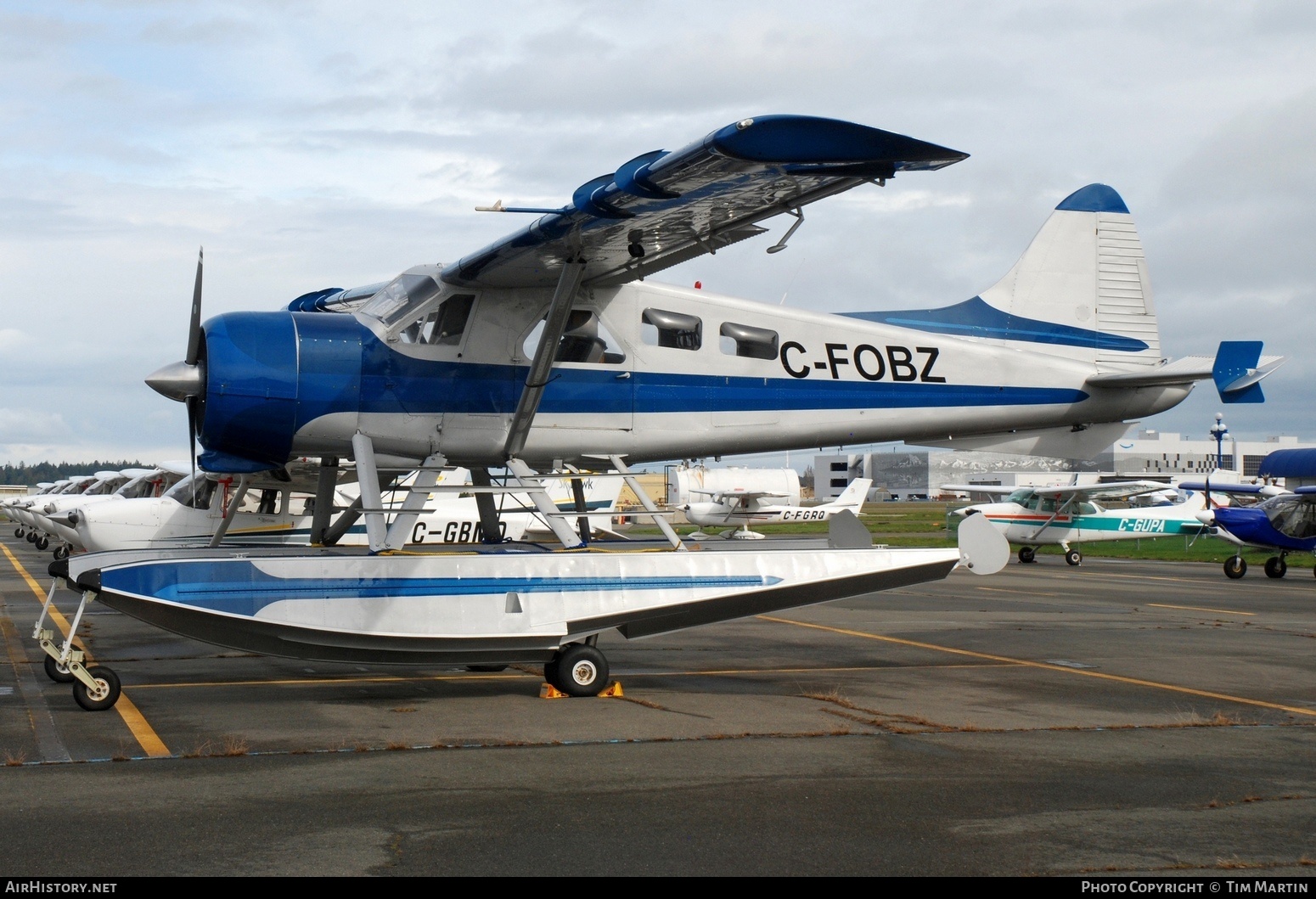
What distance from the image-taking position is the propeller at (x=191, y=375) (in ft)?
29.8

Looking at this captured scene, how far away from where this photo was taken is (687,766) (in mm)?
6727

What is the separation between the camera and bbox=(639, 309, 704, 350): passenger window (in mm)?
10367

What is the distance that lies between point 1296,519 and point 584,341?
75.6 ft

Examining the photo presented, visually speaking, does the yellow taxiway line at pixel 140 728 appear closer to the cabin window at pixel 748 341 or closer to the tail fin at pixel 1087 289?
the cabin window at pixel 748 341

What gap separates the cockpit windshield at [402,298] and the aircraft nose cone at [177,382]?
4.91 ft

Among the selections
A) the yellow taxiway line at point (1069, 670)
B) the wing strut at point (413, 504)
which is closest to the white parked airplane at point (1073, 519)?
the yellow taxiway line at point (1069, 670)

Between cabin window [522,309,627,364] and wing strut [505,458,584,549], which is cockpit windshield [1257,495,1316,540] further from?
wing strut [505,458,584,549]

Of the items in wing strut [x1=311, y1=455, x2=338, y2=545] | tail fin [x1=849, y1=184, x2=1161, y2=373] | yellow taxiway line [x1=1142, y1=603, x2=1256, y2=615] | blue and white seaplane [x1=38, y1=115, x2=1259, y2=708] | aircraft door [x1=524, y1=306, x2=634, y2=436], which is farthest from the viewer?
yellow taxiway line [x1=1142, y1=603, x2=1256, y2=615]

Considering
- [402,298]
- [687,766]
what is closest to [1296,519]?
[402,298]

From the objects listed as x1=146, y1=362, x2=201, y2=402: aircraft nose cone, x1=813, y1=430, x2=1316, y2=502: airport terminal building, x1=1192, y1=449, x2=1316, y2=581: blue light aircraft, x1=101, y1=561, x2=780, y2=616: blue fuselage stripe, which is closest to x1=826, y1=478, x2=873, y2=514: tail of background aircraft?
x1=1192, y1=449, x2=1316, y2=581: blue light aircraft

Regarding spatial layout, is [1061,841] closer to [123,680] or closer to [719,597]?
[719,597]

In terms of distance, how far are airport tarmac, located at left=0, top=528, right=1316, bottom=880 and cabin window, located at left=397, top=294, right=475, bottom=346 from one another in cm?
287

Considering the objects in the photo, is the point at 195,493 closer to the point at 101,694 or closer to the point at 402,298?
the point at 402,298
